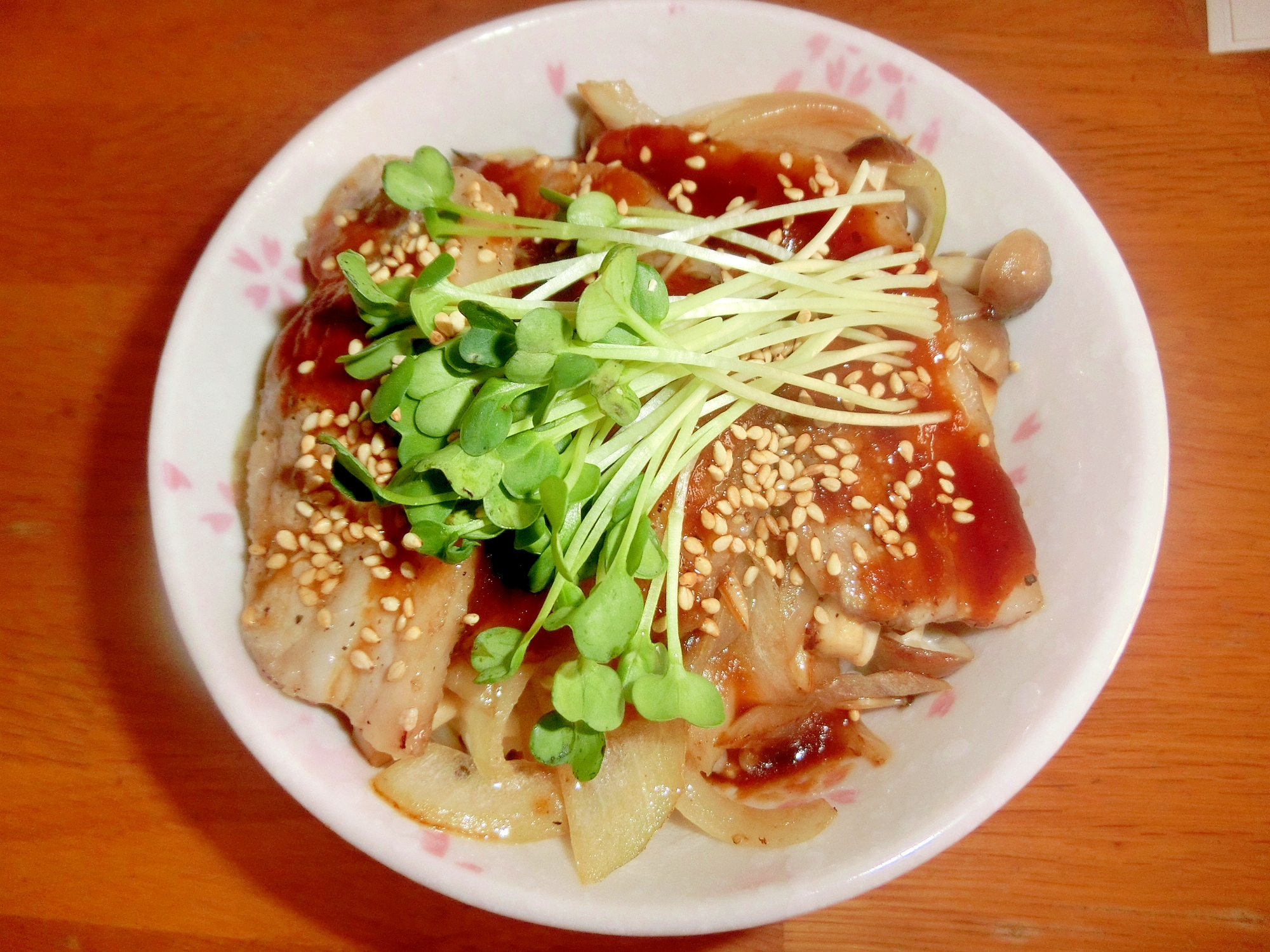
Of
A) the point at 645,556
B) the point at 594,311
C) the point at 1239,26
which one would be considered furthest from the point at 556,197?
the point at 1239,26

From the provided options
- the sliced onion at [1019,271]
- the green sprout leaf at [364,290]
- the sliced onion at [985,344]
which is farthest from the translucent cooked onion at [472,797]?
the sliced onion at [1019,271]

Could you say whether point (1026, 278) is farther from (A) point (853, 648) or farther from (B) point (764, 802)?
(B) point (764, 802)

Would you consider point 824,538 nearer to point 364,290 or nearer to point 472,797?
point 472,797

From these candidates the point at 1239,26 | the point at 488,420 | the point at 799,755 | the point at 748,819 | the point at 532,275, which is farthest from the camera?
the point at 1239,26

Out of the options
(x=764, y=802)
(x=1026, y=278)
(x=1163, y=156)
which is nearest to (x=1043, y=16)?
(x=1163, y=156)

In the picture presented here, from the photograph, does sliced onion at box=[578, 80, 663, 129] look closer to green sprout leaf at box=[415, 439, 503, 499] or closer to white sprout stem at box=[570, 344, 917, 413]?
white sprout stem at box=[570, 344, 917, 413]
